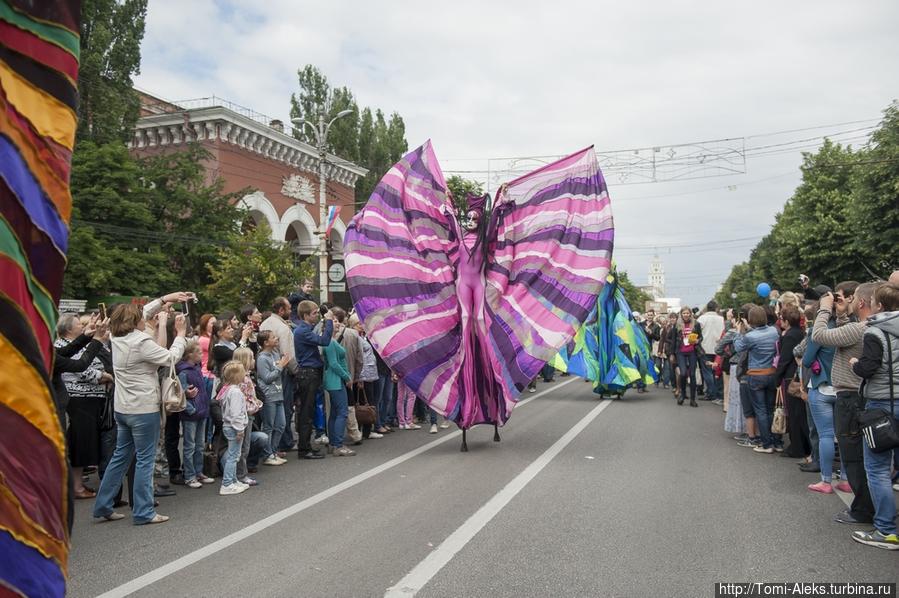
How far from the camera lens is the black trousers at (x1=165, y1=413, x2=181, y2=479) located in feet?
23.8

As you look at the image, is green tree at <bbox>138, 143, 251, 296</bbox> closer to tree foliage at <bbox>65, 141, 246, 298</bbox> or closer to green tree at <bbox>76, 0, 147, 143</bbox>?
tree foliage at <bbox>65, 141, 246, 298</bbox>

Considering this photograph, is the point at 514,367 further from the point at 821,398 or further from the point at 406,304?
the point at 821,398

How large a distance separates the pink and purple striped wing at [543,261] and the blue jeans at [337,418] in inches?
80.6

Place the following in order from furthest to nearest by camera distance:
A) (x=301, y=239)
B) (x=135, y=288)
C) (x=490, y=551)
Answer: (x=301, y=239)
(x=135, y=288)
(x=490, y=551)

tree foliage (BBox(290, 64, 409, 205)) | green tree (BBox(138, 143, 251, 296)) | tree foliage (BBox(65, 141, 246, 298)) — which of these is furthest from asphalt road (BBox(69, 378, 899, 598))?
tree foliage (BBox(290, 64, 409, 205))

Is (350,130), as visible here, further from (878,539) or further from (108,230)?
(878,539)

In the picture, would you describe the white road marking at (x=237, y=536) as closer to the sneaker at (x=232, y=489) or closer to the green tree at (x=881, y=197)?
the sneaker at (x=232, y=489)

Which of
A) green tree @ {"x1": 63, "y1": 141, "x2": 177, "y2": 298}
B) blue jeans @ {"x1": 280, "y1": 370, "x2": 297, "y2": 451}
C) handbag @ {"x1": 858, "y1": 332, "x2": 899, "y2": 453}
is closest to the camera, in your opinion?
handbag @ {"x1": 858, "y1": 332, "x2": 899, "y2": 453}

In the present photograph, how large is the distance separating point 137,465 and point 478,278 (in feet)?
15.4

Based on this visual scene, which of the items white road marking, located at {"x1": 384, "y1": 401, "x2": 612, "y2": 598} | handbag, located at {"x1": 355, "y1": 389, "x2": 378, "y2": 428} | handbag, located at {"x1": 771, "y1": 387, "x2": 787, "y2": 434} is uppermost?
handbag, located at {"x1": 771, "y1": 387, "x2": 787, "y2": 434}

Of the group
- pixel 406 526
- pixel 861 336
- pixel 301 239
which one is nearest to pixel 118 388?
pixel 406 526

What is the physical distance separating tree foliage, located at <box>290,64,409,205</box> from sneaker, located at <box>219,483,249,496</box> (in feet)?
116

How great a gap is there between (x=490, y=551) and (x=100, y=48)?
25978mm

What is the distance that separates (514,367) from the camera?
870cm
